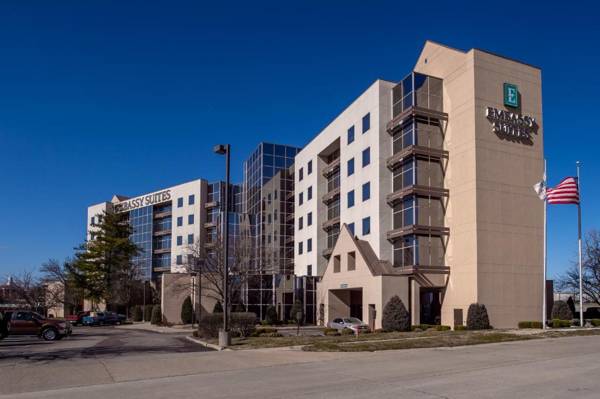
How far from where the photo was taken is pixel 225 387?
13.6 m

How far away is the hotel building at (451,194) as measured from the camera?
4038cm

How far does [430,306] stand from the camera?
4544 centimetres

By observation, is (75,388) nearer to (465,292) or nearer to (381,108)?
(465,292)

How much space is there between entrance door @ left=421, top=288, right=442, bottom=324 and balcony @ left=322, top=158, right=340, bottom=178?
58.2 feet

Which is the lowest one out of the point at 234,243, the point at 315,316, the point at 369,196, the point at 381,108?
the point at 315,316

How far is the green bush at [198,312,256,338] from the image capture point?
32188 mm

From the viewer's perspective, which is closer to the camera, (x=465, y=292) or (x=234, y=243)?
(x=465, y=292)

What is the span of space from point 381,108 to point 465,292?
16.7 meters

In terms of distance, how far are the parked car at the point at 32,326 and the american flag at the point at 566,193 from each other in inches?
1194

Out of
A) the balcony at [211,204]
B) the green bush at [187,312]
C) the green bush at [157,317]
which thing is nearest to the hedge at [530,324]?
the green bush at [187,312]

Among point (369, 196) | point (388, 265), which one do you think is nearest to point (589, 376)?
point (388, 265)

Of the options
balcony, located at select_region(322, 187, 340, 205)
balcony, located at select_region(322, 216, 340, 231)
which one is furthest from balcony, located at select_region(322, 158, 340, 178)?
balcony, located at select_region(322, 216, 340, 231)

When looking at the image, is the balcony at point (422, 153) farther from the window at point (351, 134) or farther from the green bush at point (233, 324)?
the green bush at point (233, 324)

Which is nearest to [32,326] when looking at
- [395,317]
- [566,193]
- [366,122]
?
[395,317]
